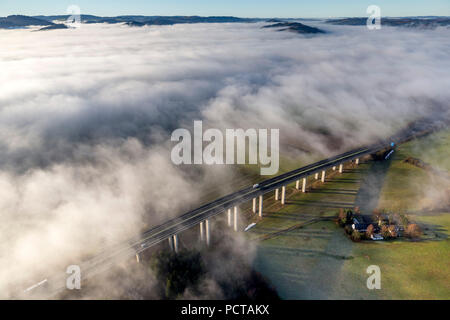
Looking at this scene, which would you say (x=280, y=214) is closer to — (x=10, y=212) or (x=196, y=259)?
(x=196, y=259)

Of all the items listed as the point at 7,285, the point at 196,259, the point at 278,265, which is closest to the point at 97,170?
the point at 7,285

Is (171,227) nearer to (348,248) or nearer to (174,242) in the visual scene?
(174,242)

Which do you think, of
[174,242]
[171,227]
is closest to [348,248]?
[174,242]

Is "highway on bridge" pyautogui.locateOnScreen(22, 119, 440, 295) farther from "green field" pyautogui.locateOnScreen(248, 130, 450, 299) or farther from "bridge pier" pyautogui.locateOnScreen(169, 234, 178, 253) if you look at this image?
"green field" pyautogui.locateOnScreen(248, 130, 450, 299)

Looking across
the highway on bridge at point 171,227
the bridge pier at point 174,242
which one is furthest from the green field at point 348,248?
the bridge pier at point 174,242

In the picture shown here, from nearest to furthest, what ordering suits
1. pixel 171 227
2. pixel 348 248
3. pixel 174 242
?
pixel 348 248
pixel 174 242
pixel 171 227

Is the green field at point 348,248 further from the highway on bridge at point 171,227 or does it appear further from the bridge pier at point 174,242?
the bridge pier at point 174,242

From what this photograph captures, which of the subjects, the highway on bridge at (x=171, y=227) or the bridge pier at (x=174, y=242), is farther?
the bridge pier at (x=174, y=242)

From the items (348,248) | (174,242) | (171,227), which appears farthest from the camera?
(171,227)

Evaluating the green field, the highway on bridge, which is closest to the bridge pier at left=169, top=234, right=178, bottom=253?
the highway on bridge

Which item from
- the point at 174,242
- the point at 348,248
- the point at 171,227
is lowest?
the point at 348,248

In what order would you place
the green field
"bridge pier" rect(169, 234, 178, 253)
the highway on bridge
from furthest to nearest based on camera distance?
"bridge pier" rect(169, 234, 178, 253), the highway on bridge, the green field

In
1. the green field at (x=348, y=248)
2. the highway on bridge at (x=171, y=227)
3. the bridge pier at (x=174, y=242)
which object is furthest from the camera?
the bridge pier at (x=174, y=242)
